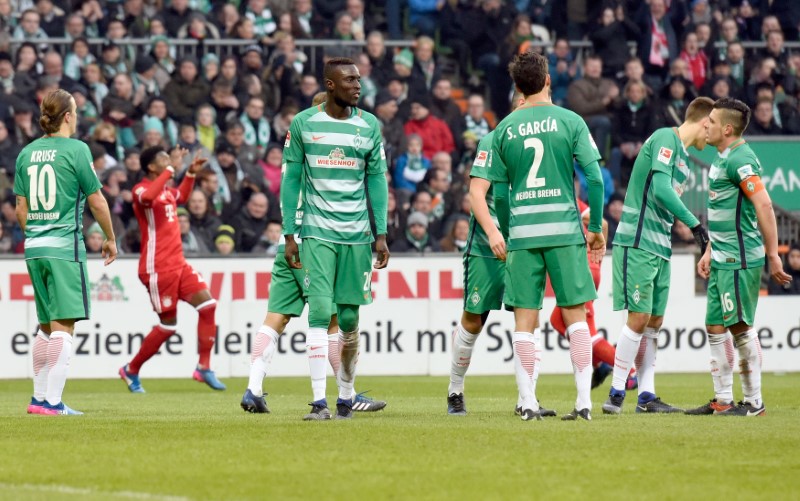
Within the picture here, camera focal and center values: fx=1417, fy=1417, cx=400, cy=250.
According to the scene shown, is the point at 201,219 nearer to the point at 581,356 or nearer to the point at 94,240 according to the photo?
the point at 94,240

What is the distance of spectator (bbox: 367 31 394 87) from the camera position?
75.7 feet

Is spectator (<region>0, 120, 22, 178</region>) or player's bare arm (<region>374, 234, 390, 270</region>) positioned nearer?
player's bare arm (<region>374, 234, 390, 270</region>)

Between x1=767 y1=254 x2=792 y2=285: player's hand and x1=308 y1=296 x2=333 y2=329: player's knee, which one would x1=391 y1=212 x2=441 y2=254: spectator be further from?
x1=308 y1=296 x2=333 y2=329: player's knee

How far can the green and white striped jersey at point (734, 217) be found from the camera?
34.7 ft

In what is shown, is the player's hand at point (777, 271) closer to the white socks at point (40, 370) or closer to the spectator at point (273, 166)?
the white socks at point (40, 370)

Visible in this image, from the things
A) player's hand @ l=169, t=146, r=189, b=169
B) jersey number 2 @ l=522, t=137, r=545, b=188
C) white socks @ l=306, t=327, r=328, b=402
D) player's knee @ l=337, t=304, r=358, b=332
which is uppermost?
jersey number 2 @ l=522, t=137, r=545, b=188

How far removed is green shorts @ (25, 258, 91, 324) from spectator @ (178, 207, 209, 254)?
25.5ft

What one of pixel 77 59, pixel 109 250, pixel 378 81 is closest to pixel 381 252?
pixel 109 250

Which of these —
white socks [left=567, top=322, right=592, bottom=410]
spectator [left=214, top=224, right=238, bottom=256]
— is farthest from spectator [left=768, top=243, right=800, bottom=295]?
white socks [left=567, top=322, right=592, bottom=410]

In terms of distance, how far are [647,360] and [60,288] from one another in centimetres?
460

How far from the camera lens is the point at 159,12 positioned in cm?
2320

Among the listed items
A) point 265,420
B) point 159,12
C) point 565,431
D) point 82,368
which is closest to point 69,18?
point 159,12

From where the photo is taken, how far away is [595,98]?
2311cm

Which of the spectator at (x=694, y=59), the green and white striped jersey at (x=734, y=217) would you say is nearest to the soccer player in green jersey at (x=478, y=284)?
the green and white striped jersey at (x=734, y=217)
